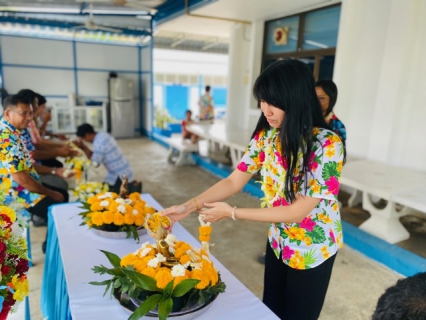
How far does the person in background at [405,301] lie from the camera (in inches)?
23.9

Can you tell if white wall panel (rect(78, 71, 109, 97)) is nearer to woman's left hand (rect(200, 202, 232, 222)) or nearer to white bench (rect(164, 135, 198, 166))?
white bench (rect(164, 135, 198, 166))

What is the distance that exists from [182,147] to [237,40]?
271cm

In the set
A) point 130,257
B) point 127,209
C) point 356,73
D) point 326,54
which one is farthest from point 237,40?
point 130,257

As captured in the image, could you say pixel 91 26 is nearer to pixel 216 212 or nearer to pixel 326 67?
pixel 326 67

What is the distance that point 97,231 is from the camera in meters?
1.66

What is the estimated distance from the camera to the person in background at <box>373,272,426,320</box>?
61 centimetres

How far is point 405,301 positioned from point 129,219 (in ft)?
4.27

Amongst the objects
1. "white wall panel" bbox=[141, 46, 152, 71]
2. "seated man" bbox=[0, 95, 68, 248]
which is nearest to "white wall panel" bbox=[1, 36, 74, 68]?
"white wall panel" bbox=[141, 46, 152, 71]

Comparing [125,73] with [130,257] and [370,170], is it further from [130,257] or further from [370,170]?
[130,257]

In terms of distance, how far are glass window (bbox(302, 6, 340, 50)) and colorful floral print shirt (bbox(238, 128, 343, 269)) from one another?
163 inches

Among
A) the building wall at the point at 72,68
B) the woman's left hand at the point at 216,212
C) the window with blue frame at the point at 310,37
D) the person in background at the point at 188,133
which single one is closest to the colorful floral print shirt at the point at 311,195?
the woman's left hand at the point at 216,212

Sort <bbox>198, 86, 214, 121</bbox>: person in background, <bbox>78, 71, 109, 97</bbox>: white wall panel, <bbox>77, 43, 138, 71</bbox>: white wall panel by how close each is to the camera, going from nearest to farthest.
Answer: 1. <bbox>198, 86, 214, 121</bbox>: person in background
2. <bbox>77, 43, 138, 71</bbox>: white wall panel
3. <bbox>78, 71, 109, 97</bbox>: white wall panel

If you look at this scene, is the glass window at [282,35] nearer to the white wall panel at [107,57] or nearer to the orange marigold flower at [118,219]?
the orange marigold flower at [118,219]

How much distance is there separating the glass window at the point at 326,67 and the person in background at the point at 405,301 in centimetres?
467
